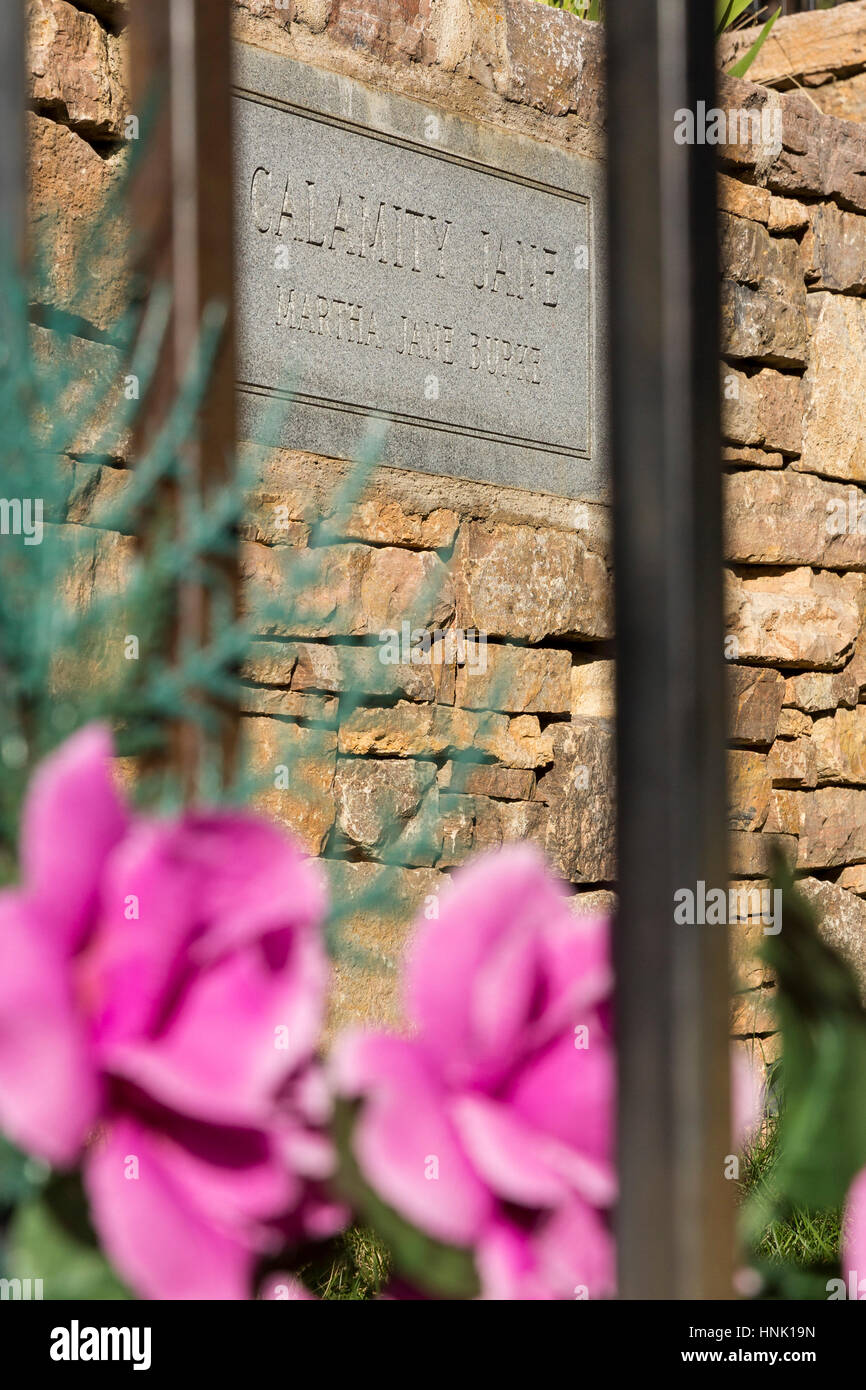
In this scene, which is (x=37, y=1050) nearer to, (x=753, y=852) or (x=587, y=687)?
(x=587, y=687)

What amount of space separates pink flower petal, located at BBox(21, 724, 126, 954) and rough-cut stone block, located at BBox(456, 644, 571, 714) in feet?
6.90

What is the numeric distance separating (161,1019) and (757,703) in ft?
8.94

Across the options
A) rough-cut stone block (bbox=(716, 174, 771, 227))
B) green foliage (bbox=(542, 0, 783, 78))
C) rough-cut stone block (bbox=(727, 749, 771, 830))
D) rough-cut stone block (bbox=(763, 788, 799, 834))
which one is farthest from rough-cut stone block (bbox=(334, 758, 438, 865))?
green foliage (bbox=(542, 0, 783, 78))

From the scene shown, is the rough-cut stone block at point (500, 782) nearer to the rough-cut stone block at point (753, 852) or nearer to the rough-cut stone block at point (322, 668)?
the rough-cut stone block at point (322, 668)

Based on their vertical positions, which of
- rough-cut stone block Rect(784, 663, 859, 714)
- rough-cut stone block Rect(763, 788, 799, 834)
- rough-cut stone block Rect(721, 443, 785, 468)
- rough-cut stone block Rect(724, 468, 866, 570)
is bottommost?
rough-cut stone block Rect(763, 788, 799, 834)

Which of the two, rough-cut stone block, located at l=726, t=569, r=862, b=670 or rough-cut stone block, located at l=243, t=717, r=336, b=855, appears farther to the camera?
rough-cut stone block, located at l=726, t=569, r=862, b=670

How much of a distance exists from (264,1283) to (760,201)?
3.03 m

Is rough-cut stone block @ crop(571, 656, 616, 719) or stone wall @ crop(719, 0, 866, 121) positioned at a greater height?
stone wall @ crop(719, 0, 866, 121)

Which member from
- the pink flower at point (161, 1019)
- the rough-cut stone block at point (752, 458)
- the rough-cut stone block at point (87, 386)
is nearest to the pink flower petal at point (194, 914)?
the pink flower at point (161, 1019)

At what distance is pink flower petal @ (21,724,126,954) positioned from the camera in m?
0.32

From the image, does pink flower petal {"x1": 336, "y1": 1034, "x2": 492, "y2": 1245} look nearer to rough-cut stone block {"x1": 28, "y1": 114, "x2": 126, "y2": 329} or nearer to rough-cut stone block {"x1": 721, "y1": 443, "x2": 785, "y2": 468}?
rough-cut stone block {"x1": 28, "y1": 114, "x2": 126, "y2": 329}

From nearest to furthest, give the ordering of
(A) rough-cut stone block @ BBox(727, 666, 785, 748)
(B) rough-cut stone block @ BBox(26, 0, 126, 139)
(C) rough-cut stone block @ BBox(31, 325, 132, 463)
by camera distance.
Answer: (C) rough-cut stone block @ BBox(31, 325, 132, 463) < (B) rough-cut stone block @ BBox(26, 0, 126, 139) < (A) rough-cut stone block @ BBox(727, 666, 785, 748)

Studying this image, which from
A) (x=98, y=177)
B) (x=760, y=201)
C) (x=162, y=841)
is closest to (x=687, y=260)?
(x=162, y=841)

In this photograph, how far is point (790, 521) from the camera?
3057 mm
